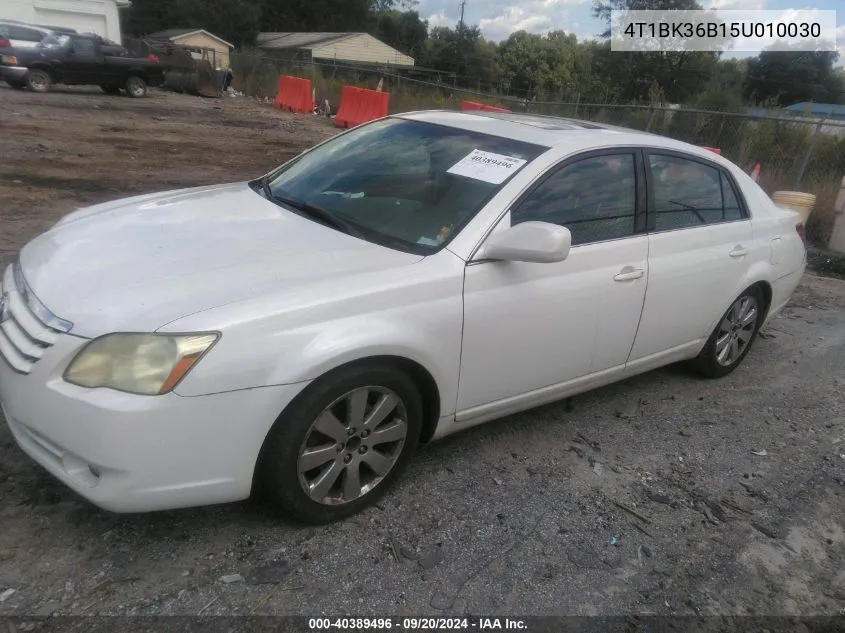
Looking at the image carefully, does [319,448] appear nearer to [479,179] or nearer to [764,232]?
[479,179]

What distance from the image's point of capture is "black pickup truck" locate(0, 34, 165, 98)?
1936cm

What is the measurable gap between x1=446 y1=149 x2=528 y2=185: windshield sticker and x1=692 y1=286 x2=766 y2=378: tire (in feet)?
6.62

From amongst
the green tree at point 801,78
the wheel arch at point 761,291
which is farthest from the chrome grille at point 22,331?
the green tree at point 801,78

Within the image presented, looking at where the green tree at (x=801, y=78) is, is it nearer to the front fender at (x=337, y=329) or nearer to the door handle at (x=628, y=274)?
the door handle at (x=628, y=274)

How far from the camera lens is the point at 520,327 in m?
3.11

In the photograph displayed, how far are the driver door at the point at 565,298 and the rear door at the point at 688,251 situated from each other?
0.39 feet

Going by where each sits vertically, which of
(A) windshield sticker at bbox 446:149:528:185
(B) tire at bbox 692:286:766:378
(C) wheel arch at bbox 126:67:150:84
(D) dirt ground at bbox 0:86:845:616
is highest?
(A) windshield sticker at bbox 446:149:528:185

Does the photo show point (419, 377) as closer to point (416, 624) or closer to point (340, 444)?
point (340, 444)

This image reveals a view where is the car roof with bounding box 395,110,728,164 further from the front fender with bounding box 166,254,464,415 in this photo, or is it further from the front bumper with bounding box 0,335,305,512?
the front bumper with bounding box 0,335,305,512

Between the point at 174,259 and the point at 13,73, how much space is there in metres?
20.8

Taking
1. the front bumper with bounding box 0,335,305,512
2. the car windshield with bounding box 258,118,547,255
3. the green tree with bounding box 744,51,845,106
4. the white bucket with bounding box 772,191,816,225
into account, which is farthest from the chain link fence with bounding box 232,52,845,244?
the green tree with bounding box 744,51,845,106

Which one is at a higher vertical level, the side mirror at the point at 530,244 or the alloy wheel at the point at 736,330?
the side mirror at the point at 530,244

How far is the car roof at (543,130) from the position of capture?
11.5 ft

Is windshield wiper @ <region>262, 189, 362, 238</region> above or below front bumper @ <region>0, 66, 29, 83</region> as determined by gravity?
above
